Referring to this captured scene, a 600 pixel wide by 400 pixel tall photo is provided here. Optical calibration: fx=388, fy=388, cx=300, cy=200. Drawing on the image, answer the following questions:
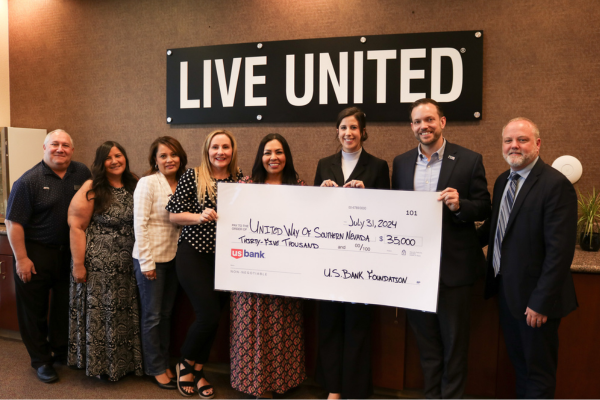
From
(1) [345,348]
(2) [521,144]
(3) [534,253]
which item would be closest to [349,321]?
(1) [345,348]

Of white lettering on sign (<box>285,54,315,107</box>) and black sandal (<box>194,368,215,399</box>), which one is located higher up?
white lettering on sign (<box>285,54,315,107</box>)

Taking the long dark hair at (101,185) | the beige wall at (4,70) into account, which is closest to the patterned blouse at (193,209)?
the long dark hair at (101,185)

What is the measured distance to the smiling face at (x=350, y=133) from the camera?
202 cm

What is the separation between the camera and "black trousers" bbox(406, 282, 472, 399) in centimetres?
182

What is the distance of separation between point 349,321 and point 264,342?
0.47 meters

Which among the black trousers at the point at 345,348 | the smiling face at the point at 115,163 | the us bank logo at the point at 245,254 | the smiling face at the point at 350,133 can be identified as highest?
the smiling face at the point at 350,133

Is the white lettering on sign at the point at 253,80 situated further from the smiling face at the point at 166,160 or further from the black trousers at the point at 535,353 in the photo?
the black trousers at the point at 535,353

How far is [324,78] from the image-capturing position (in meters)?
2.92

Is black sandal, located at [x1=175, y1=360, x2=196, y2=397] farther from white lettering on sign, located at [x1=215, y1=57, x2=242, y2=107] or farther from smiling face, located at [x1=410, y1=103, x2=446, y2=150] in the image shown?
white lettering on sign, located at [x1=215, y1=57, x2=242, y2=107]

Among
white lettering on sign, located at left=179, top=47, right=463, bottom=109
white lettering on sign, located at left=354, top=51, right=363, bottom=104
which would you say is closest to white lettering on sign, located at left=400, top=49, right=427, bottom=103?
white lettering on sign, located at left=179, top=47, right=463, bottom=109

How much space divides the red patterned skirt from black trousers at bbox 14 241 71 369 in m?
1.22

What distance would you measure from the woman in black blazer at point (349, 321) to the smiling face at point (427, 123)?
29 centimetres

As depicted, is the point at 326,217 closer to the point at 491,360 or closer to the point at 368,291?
the point at 368,291

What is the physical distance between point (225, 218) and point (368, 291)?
2.73 feet
